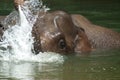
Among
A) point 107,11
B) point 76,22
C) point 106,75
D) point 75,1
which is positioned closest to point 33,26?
point 76,22

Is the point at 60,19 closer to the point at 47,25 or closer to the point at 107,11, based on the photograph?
the point at 47,25

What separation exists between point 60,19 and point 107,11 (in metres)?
8.01

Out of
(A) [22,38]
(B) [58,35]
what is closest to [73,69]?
(B) [58,35]

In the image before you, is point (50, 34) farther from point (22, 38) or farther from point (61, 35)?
point (22, 38)

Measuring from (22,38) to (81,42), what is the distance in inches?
39.6

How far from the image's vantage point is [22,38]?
8219 millimetres

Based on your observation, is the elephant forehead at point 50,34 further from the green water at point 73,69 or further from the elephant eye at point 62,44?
the green water at point 73,69

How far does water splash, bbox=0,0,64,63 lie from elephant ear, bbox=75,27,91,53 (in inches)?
25.4

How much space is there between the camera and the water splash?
7.83 metres

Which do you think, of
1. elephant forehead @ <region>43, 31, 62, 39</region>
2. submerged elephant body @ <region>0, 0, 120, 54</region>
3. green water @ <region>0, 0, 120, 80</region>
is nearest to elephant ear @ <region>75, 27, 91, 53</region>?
submerged elephant body @ <region>0, 0, 120, 54</region>

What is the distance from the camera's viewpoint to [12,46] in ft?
26.9

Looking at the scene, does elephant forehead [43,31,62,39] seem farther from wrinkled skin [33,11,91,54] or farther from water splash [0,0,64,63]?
water splash [0,0,64,63]

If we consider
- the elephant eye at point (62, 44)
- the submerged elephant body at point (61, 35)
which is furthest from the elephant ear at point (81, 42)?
the elephant eye at point (62, 44)

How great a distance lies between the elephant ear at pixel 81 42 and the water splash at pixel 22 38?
2.12 ft
